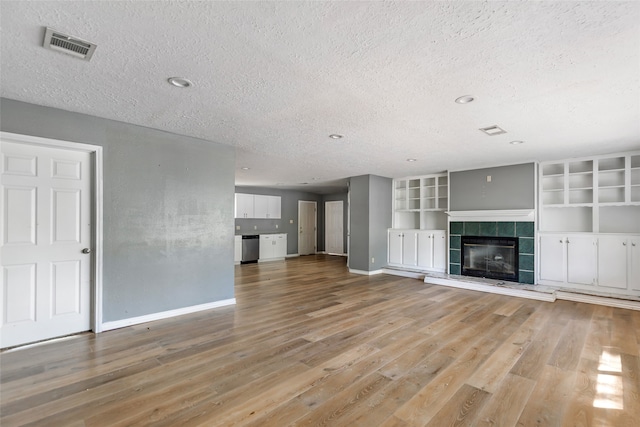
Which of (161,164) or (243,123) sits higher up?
(243,123)

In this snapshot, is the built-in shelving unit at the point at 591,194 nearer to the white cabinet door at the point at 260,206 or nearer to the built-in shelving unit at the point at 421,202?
the built-in shelving unit at the point at 421,202

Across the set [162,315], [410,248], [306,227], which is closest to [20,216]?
[162,315]

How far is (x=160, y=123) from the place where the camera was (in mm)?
3598

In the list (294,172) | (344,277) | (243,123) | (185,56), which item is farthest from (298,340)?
(294,172)

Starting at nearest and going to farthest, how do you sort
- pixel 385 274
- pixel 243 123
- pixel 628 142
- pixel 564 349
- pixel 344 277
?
pixel 564 349
pixel 243 123
pixel 628 142
pixel 344 277
pixel 385 274

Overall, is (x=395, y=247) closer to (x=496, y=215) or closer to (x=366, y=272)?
(x=366, y=272)

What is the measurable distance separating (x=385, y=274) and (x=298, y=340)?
4.50 metres

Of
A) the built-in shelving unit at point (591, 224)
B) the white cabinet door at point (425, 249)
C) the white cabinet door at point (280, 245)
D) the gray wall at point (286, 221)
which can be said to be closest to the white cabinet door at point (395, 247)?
the white cabinet door at point (425, 249)

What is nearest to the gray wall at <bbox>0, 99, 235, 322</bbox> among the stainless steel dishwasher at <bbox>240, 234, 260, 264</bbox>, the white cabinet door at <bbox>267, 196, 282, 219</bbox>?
the stainless steel dishwasher at <bbox>240, 234, 260, 264</bbox>

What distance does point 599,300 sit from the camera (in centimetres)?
464

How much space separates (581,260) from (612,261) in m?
0.38

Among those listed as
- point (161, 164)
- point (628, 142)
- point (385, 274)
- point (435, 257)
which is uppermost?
point (628, 142)

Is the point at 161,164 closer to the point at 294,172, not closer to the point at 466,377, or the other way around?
the point at 294,172

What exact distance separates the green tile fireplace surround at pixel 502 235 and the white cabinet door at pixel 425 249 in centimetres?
48
